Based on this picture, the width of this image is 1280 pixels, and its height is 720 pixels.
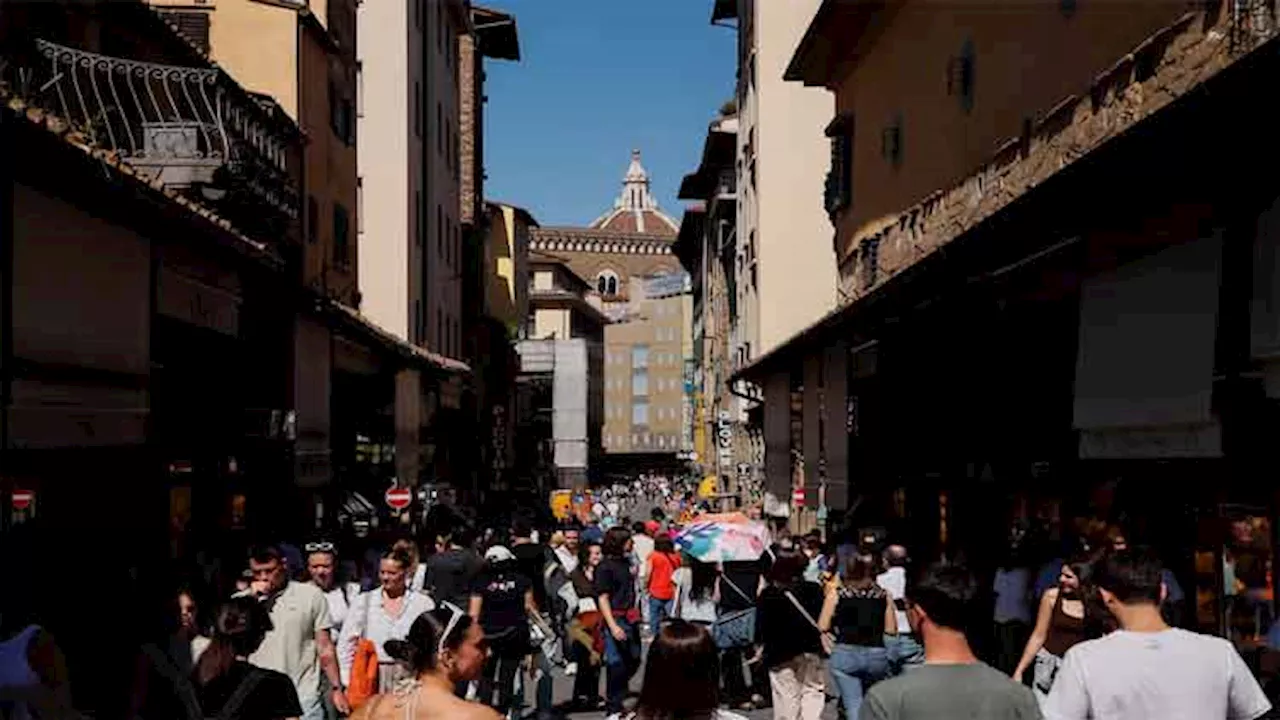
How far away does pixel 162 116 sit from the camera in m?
19.2

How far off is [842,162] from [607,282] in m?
130

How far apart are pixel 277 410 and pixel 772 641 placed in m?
8.92

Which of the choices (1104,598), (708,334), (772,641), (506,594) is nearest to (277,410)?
(506,594)

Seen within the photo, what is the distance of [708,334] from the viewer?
81.9 metres

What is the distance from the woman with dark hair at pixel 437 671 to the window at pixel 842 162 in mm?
Result: 25633

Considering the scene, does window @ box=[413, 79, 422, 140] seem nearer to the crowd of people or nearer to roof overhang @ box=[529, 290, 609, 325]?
the crowd of people

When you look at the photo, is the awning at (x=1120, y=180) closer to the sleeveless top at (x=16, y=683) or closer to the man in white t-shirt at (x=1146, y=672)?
the man in white t-shirt at (x=1146, y=672)

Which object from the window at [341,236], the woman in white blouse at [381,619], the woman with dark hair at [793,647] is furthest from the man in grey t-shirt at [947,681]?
the window at [341,236]

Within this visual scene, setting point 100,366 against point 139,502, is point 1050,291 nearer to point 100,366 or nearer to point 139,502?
point 100,366

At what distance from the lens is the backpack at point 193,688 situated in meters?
6.66

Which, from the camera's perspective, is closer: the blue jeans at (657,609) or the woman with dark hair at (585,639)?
the woman with dark hair at (585,639)

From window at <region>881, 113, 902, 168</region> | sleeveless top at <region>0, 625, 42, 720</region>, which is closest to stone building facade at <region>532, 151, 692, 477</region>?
window at <region>881, 113, 902, 168</region>

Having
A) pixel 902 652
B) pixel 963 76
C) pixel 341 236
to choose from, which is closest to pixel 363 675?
pixel 902 652

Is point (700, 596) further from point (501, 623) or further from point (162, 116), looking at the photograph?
point (162, 116)
